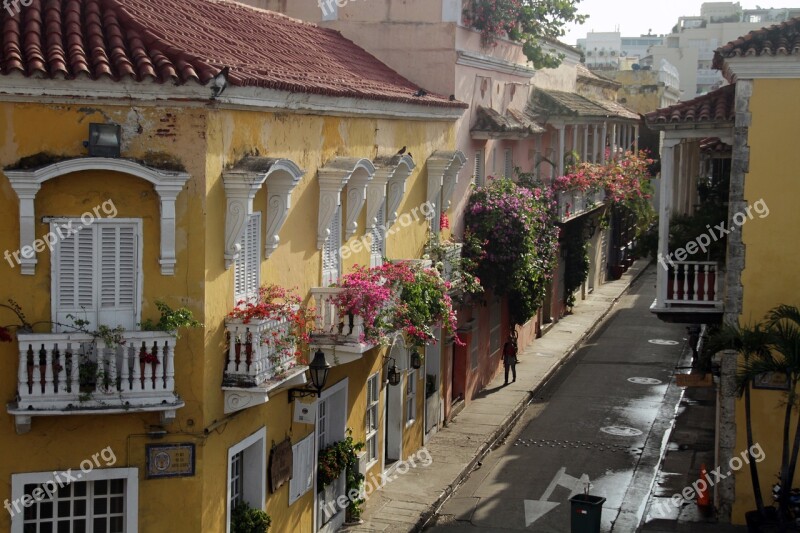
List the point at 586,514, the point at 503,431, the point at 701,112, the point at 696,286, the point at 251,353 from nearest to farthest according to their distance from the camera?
the point at 251,353, the point at 586,514, the point at 696,286, the point at 701,112, the point at 503,431

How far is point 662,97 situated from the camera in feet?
171

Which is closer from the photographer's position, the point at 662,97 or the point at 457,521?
the point at 457,521

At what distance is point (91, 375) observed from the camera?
42.2ft

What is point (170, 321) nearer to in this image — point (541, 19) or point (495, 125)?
point (495, 125)

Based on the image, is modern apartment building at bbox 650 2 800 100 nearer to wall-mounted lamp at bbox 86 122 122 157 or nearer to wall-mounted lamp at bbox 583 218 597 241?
wall-mounted lamp at bbox 583 218 597 241

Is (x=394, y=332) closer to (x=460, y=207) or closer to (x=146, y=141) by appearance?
(x=146, y=141)

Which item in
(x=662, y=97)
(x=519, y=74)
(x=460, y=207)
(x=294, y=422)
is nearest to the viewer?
(x=294, y=422)

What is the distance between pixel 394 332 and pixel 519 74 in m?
13.9

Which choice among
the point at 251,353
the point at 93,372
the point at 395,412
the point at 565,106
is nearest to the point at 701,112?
the point at 395,412

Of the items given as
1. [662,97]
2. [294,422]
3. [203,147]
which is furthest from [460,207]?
[662,97]

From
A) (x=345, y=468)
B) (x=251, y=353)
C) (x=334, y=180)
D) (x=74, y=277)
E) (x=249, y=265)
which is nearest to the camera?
(x=74, y=277)

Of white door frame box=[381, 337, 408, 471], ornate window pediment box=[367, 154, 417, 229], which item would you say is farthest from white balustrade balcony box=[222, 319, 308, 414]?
white door frame box=[381, 337, 408, 471]

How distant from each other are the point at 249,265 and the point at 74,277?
2582 millimetres

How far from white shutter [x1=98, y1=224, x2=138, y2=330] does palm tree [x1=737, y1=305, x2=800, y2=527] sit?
9.47 m
